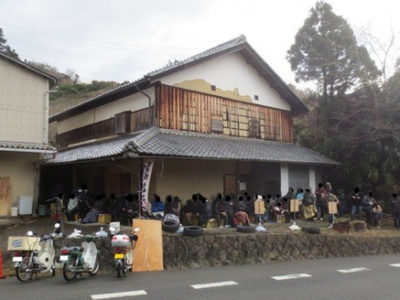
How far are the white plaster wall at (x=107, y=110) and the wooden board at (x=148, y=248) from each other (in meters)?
7.65

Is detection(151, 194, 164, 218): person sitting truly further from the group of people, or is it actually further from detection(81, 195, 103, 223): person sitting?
detection(81, 195, 103, 223): person sitting

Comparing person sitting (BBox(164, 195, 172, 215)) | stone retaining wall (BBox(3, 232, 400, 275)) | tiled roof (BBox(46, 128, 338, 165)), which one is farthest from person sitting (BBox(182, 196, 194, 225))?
stone retaining wall (BBox(3, 232, 400, 275))

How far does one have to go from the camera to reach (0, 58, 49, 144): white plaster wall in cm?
1450

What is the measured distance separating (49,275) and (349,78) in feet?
65.9

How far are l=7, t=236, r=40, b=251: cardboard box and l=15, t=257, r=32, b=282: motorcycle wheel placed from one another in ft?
0.82

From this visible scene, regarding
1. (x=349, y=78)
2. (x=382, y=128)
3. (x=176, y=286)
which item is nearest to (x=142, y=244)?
(x=176, y=286)

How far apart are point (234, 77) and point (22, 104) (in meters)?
10.1

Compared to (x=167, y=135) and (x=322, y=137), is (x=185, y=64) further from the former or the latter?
(x=322, y=137)

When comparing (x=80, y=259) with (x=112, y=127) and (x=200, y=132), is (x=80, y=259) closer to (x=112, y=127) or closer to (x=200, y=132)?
(x=200, y=132)

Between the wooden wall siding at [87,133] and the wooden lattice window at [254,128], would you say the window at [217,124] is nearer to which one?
the wooden lattice window at [254,128]

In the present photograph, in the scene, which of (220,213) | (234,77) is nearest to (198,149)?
(220,213)

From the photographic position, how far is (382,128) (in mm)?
18656

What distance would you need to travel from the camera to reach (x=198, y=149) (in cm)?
1423

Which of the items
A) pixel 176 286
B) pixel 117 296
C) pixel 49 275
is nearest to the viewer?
pixel 117 296
